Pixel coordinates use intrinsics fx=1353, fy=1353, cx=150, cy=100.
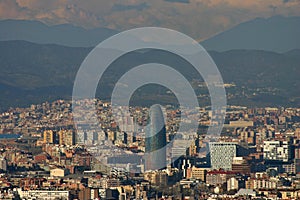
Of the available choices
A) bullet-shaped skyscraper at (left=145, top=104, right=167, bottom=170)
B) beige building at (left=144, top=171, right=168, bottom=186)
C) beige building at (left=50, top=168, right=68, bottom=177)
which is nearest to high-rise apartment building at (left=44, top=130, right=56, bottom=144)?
bullet-shaped skyscraper at (left=145, top=104, right=167, bottom=170)

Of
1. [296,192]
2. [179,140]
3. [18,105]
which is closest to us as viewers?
[296,192]

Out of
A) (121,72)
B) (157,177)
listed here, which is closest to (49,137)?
(121,72)

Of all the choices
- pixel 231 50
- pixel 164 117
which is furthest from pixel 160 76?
pixel 231 50

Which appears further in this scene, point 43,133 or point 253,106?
point 253,106

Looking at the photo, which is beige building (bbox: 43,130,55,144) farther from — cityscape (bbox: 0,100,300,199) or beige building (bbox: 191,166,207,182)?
beige building (bbox: 191,166,207,182)

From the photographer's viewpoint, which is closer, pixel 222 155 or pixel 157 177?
pixel 157 177

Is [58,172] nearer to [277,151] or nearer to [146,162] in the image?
[146,162]

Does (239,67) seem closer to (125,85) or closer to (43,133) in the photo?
(125,85)

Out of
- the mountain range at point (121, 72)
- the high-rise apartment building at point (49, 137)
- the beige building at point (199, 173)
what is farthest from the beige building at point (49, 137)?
the beige building at point (199, 173)
